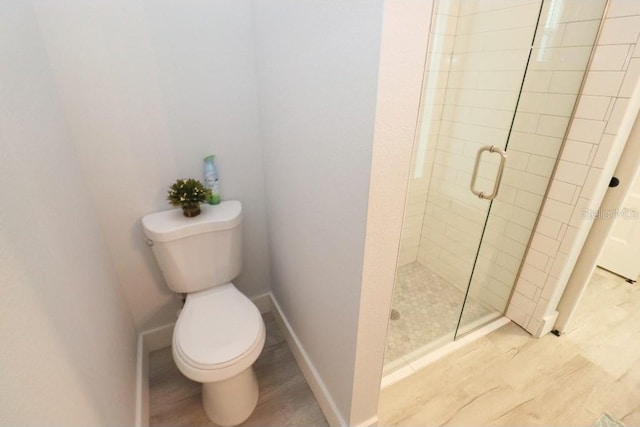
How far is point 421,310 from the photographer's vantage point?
1.89m

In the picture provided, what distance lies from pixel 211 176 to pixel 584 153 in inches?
69.2

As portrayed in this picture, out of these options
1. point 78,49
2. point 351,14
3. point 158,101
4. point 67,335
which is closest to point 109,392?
point 67,335

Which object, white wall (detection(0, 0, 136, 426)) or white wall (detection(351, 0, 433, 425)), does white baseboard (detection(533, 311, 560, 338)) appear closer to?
white wall (detection(351, 0, 433, 425))

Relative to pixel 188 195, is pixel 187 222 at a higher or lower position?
→ lower

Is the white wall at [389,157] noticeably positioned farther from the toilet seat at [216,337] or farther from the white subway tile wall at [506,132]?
the white subway tile wall at [506,132]

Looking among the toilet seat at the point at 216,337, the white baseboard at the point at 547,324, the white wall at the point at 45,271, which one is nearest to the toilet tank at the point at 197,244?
the toilet seat at the point at 216,337

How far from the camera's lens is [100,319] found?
1.04m

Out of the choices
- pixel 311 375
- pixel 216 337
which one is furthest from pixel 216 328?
pixel 311 375

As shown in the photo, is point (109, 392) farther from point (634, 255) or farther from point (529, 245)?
point (634, 255)

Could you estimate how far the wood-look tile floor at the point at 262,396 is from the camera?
1.34 metres

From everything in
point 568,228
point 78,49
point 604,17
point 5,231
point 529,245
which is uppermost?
point 604,17

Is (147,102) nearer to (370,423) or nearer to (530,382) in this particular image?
(370,423)

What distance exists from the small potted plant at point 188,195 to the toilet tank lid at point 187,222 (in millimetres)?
54

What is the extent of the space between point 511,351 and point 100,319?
1.98m
